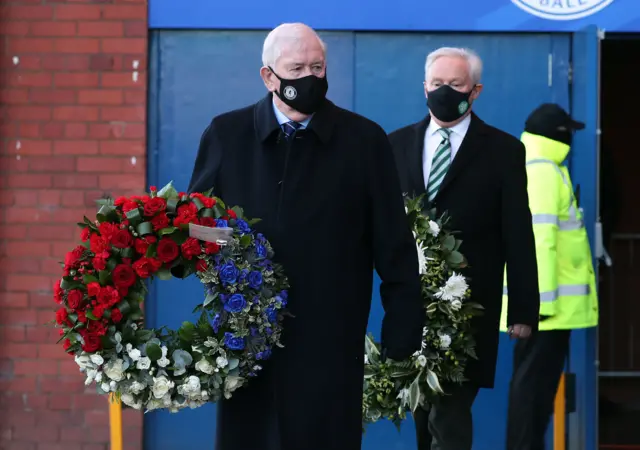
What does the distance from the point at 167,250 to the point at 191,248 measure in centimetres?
8

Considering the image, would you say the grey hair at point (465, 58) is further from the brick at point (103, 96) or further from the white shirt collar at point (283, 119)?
the brick at point (103, 96)

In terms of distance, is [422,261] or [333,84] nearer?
[422,261]

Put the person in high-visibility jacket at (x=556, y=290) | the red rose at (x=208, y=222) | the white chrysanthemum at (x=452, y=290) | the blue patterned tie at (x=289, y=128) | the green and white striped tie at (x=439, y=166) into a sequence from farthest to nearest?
the person in high-visibility jacket at (x=556, y=290) → the green and white striped tie at (x=439, y=166) → the white chrysanthemum at (x=452, y=290) → the blue patterned tie at (x=289, y=128) → the red rose at (x=208, y=222)

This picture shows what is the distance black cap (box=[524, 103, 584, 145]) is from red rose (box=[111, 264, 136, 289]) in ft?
9.96

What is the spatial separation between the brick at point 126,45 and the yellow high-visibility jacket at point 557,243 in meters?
2.13

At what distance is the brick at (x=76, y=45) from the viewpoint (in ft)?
22.4

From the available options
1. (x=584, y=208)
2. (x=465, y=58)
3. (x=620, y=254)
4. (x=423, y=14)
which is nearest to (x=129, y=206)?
(x=465, y=58)

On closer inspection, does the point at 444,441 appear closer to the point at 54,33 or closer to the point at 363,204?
the point at 363,204

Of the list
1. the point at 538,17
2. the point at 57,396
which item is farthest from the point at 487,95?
the point at 57,396

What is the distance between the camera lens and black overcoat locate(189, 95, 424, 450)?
157 inches

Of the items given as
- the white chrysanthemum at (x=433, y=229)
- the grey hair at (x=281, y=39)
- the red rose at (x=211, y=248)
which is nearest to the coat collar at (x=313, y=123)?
the grey hair at (x=281, y=39)

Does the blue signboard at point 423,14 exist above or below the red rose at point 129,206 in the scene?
above

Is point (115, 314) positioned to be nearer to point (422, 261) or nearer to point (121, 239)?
point (121, 239)

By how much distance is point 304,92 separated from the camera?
4.01 m
